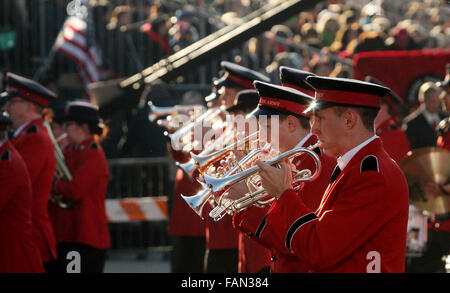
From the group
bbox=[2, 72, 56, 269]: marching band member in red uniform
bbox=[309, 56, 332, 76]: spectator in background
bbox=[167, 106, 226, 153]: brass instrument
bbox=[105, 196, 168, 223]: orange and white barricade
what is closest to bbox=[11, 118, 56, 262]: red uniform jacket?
bbox=[2, 72, 56, 269]: marching band member in red uniform

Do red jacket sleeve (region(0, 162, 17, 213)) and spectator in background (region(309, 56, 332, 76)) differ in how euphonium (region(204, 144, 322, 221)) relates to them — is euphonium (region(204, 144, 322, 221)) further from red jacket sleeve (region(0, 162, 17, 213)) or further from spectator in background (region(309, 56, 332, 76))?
spectator in background (region(309, 56, 332, 76))

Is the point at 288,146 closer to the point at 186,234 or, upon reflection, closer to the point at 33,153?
the point at 33,153

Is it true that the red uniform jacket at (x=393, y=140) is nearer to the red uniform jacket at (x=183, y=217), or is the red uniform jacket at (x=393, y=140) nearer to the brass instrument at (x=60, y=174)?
the red uniform jacket at (x=183, y=217)

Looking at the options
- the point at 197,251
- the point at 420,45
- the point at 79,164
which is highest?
the point at 420,45

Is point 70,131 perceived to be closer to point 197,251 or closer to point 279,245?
point 197,251

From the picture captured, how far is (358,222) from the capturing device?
4.61 meters

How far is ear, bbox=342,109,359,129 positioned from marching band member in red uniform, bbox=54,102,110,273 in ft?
14.3

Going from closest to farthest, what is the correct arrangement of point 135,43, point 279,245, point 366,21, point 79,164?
1. point 279,245
2. point 79,164
3. point 135,43
4. point 366,21

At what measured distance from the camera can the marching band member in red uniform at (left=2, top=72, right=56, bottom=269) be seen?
821cm

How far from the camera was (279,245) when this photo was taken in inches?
208

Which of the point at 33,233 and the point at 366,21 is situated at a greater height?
the point at 366,21

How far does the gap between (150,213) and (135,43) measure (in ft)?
10.5
